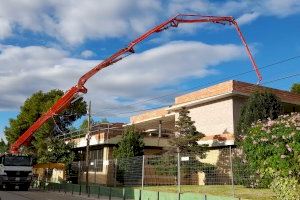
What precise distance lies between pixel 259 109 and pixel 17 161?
1764 centimetres

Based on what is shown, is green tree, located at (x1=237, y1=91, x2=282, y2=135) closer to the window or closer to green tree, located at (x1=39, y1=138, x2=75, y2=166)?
the window

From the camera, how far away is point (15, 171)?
109ft

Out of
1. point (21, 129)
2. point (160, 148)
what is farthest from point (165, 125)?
point (21, 129)

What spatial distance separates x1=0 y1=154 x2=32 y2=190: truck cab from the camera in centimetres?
3317

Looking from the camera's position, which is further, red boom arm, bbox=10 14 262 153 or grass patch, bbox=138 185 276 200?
red boom arm, bbox=10 14 262 153

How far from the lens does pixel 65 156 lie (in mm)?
42875

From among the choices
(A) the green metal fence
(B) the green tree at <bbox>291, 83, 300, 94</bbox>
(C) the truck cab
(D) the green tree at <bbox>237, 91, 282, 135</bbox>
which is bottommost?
(A) the green metal fence

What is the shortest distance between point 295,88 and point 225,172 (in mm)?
40474

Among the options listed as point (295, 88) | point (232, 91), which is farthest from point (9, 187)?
point (295, 88)

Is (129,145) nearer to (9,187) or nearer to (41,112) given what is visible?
(9,187)

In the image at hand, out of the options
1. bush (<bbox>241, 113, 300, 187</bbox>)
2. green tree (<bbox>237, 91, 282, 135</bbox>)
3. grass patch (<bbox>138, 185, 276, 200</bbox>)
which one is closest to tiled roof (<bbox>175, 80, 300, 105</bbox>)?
green tree (<bbox>237, 91, 282, 135</bbox>)

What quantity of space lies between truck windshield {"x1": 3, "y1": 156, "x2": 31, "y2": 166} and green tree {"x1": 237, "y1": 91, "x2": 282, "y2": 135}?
623 inches

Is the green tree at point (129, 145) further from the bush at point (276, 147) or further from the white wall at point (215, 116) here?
the bush at point (276, 147)

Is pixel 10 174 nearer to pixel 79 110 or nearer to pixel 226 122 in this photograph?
pixel 226 122
